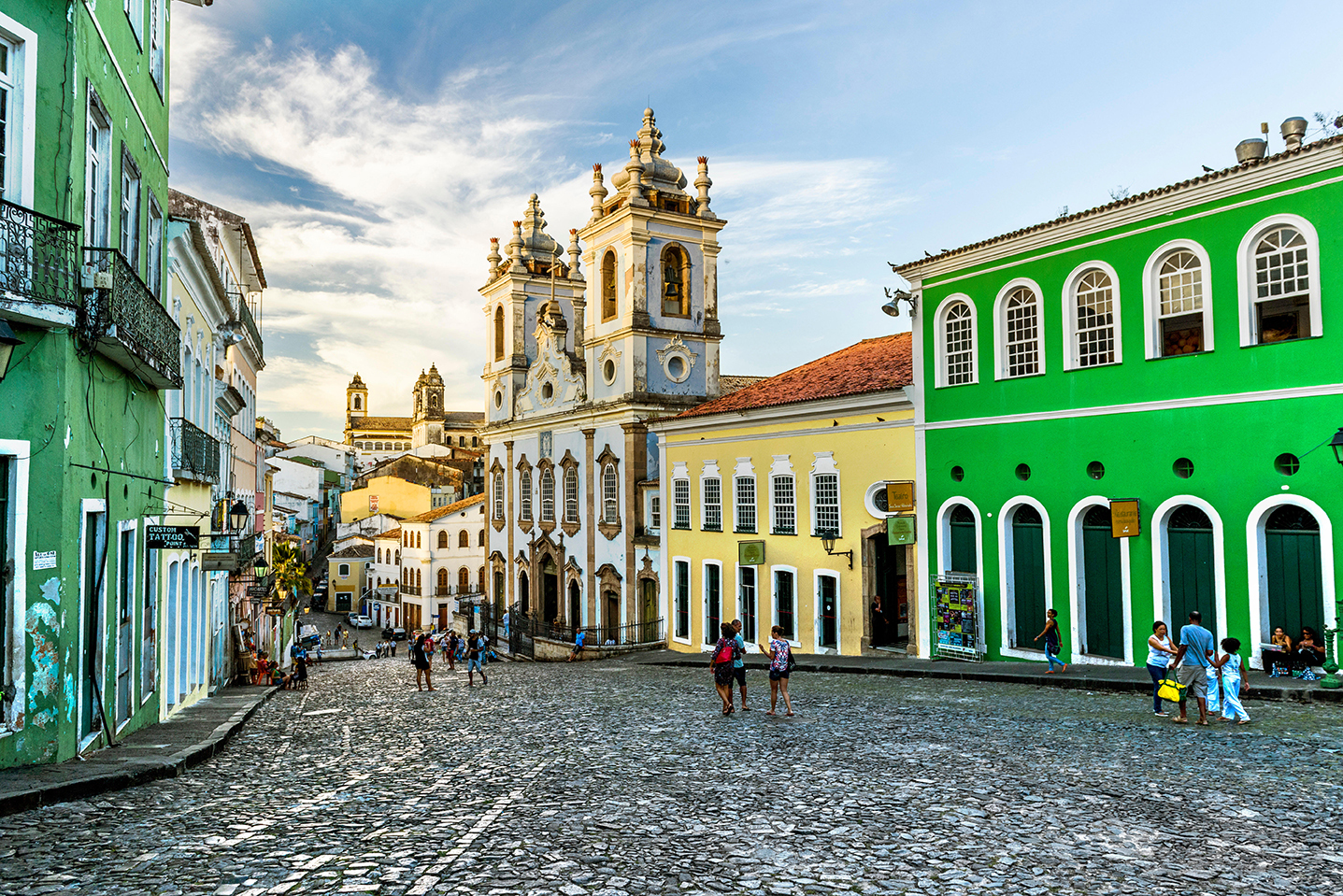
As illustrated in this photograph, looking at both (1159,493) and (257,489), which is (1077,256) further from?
(257,489)

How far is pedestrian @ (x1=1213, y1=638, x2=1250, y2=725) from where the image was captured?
36.2 feet

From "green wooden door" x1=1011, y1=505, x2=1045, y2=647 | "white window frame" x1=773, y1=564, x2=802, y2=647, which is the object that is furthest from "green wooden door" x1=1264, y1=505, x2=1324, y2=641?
"white window frame" x1=773, y1=564, x2=802, y2=647

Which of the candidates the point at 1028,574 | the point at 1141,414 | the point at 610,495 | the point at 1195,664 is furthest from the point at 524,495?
the point at 1195,664

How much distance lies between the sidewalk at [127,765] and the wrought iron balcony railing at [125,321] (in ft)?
12.3

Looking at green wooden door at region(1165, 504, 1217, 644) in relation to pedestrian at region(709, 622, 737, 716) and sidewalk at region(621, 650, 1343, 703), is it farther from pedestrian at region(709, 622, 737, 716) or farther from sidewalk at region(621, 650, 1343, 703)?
pedestrian at region(709, 622, 737, 716)

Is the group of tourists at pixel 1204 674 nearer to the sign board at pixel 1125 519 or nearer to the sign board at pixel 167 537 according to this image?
the sign board at pixel 1125 519

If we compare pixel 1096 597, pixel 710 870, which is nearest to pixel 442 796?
pixel 710 870

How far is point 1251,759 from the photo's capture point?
361 inches

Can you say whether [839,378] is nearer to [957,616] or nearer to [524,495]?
[957,616]

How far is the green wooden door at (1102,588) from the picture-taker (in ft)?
54.3

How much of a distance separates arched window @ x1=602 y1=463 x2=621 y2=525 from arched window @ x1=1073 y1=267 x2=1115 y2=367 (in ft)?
62.7

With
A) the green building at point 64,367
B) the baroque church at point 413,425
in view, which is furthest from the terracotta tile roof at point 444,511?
the baroque church at point 413,425

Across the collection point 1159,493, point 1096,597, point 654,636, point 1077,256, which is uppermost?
point 1077,256

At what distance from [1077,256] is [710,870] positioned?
1448 centimetres
